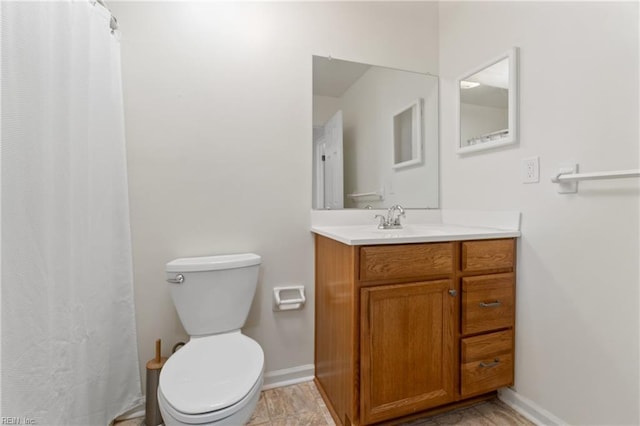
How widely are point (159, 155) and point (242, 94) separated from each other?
54 cm

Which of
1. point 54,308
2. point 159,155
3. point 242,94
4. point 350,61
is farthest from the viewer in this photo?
point 350,61

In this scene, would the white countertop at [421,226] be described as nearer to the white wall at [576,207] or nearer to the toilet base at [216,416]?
the white wall at [576,207]

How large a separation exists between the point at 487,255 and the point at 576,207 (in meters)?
0.39

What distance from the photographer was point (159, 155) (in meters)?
1.48

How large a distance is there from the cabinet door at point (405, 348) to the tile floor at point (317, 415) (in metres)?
0.17

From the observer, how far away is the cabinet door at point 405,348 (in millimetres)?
1201

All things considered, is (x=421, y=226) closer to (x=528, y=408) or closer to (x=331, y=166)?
(x=331, y=166)

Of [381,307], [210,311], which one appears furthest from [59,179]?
[381,307]

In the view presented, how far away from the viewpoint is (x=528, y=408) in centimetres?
139

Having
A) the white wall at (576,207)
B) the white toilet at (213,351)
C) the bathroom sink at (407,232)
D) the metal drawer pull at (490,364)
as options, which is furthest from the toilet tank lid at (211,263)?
the white wall at (576,207)

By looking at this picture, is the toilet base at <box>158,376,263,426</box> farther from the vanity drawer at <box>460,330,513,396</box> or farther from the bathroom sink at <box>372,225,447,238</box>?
the vanity drawer at <box>460,330,513,396</box>

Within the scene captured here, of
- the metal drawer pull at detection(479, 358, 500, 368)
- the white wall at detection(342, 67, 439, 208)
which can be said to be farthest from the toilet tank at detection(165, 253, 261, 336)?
the metal drawer pull at detection(479, 358, 500, 368)

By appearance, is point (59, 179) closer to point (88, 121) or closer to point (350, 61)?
point (88, 121)

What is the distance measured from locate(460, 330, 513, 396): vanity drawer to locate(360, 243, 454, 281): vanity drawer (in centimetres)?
38
